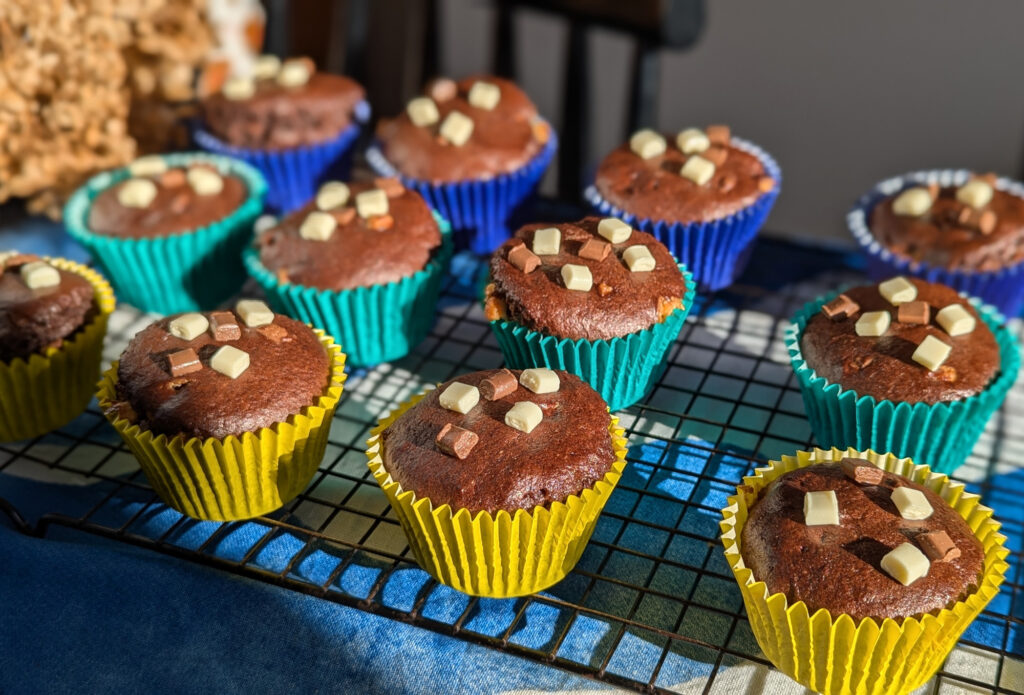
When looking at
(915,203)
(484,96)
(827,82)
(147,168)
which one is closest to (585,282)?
(484,96)

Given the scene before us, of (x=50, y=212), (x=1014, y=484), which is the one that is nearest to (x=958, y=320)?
(x=1014, y=484)

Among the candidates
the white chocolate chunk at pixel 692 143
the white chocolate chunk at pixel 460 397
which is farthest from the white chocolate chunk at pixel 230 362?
the white chocolate chunk at pixel 692 143

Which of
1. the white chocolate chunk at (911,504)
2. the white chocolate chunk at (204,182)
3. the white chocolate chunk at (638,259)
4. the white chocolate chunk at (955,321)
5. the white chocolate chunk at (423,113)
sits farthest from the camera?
the white chocolate chunk at (423,113)

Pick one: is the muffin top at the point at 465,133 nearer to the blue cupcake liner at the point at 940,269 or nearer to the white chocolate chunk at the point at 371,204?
the white chocolate chunk at the point at 371,204

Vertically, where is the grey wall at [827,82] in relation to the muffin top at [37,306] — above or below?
below

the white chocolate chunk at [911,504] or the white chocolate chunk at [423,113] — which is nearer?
the white chocolate chunk at [911,504]

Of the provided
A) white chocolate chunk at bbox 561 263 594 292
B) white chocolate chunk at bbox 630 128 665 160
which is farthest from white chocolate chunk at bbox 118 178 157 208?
white chocolate chunk at bbox 630 128 665 160
